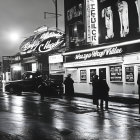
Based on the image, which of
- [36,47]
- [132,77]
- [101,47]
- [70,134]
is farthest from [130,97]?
[36,47]

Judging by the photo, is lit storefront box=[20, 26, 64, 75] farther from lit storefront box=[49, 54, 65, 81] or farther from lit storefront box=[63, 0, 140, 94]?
lit storefront box=[63, 0, 140, 94]

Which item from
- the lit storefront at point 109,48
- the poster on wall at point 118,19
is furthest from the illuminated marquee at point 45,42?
the poster on wall at point 118,19

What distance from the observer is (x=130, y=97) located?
74.3 ft

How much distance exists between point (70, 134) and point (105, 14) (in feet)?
60.4

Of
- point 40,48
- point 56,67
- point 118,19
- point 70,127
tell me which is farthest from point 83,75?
point 70,127

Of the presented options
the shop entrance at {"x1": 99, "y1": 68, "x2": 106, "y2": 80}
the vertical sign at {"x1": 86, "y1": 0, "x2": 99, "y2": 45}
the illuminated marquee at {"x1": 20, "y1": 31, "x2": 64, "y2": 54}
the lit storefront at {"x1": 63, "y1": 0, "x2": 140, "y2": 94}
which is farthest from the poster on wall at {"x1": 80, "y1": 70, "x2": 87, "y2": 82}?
the illuminated marquee at {"x1": 20, "y1": 31, "x2": 64, "y2": 54}

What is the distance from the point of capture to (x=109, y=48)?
82.0 feet

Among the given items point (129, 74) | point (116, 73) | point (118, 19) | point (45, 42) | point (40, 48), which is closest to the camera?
point (129, 74)

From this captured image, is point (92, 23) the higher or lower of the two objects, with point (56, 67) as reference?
higher

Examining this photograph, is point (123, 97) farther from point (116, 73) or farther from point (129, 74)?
point (116, 73)

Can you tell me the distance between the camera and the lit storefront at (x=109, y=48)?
22.8m

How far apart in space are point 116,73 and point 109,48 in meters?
2.03

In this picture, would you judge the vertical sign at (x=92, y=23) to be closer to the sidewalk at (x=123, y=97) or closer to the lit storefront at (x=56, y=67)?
the sidewalk at (x=123, y=97)

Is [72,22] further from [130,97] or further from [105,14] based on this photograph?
[130,97]
